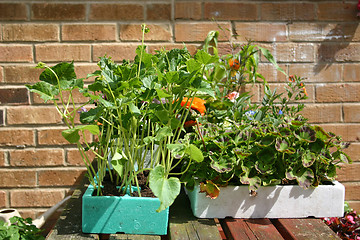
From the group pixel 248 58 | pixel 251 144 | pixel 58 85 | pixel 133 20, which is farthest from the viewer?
pixel 133 20

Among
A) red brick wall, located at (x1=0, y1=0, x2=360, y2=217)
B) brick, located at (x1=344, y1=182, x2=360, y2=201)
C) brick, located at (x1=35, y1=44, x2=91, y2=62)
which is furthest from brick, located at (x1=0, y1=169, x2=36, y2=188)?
brick, located at (x1=344, y1=182, x2=360, y2=201)

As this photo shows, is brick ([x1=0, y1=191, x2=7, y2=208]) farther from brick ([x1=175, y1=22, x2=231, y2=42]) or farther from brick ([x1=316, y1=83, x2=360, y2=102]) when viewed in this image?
brick ([x1=316, y1=83, x2=360, y2=102])

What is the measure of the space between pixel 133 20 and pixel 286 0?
733 mm

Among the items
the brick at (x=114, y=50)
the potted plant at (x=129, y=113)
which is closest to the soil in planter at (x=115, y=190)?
the potted plant at (x=129, y=113)

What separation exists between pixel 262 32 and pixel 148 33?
544 mm

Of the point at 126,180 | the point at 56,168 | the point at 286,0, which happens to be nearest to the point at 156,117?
the point at 126,180

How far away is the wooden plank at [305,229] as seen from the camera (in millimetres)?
1001

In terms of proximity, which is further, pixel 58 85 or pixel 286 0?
pixel 286 0

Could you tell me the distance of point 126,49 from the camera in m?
1.79

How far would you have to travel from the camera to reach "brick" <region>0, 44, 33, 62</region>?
1.77 meters

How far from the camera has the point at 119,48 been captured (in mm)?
1788

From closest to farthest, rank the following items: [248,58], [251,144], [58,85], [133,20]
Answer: [58,85] < [251,144] < [248,58] < [133,20]

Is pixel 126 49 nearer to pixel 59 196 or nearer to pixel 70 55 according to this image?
pixel 70 55

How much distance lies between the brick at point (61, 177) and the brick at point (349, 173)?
127 cm
